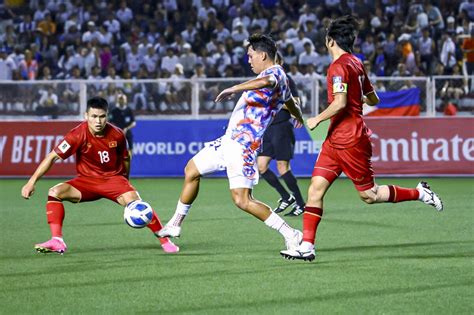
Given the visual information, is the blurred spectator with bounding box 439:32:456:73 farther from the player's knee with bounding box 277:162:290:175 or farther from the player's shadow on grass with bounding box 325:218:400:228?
the player's shadow on grass with bounding box 325:218:400:228

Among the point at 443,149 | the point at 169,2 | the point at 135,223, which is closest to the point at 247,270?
the point at 135,223

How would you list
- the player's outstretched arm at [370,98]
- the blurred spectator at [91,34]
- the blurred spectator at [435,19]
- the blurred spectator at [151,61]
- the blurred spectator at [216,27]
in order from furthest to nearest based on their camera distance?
1. the blurred spectator at [91,34]
2. the blurred spectator at [435,19]
3. the blurred spectator at [151,61]
4. the blurred spectator at [216,27]
5. the player's outstretched arm at [370,98]

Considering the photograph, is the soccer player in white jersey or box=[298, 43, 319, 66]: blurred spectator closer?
the soccer player in white jersey

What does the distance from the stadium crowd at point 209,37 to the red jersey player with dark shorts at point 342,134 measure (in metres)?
13.9

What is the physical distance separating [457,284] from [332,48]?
2729 millimetres

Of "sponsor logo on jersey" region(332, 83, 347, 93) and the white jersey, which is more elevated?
"sponsor logo on jersey" region(332, 83, 347, 93)

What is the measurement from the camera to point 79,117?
23.1 meters

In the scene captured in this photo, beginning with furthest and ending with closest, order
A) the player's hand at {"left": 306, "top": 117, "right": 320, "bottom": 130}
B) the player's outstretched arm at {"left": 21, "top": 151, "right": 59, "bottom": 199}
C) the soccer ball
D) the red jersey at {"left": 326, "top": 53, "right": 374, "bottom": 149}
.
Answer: the soccer ball < the player's outstretched arm at {"left": 21, "top": 151, "right": 59, "bottom": 199} < the red jersey at {"left": 326, "top": 53, "right": 374, "bottom": 149} < the player's hand at {"left": 306, "top": 117, "right": 320, "bottom": 130}

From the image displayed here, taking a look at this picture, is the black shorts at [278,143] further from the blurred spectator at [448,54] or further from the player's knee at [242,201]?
the blurred spectator at [448,54]

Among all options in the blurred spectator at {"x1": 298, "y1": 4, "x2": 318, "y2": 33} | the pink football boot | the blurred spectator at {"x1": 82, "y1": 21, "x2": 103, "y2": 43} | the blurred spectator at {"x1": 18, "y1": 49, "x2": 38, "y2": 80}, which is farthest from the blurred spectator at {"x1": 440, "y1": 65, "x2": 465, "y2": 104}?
the pink football boot

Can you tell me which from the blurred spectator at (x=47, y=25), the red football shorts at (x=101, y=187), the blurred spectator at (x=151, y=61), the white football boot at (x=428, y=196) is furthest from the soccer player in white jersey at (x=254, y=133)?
the blurred spectator at (x=47, y=25)

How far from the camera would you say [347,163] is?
9.80 m

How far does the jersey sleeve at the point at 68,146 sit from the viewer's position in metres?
10.4

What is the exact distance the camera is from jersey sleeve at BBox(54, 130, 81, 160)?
10.4 m
